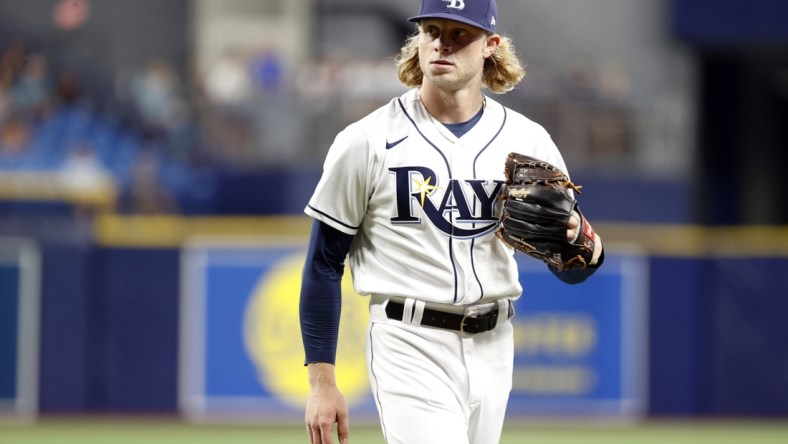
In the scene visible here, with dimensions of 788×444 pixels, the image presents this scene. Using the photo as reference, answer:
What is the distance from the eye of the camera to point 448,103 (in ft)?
13.0

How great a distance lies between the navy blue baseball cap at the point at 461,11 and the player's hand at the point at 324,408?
1.10 meters

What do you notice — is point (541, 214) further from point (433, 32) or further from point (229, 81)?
point (229, 81)

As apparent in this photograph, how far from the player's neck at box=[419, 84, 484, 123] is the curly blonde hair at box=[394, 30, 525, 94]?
17 cm

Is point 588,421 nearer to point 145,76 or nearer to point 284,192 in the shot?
point 284,192

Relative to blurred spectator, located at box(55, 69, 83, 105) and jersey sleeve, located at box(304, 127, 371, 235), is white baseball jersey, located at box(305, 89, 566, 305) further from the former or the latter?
blurred spectator, located at box(55, 69, 83, 105)

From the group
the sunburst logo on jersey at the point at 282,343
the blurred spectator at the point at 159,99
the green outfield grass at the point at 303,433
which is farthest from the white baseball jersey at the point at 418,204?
the blurred spectator at the point at 159,99

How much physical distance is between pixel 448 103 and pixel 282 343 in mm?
5966

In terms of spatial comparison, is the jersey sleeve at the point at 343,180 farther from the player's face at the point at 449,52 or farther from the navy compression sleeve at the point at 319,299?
the player's face at the point at 449,52

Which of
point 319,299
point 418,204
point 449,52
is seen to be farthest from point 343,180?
point 449,52

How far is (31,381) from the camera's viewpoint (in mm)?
9859

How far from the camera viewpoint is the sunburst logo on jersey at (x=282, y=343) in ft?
31.6

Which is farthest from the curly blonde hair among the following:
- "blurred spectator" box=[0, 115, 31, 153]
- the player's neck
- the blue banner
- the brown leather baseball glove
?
"blurred spectator" box=[0, 115, 31, 153]

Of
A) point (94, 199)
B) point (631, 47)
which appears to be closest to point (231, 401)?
point (94, 199)

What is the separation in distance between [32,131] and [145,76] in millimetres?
1298
